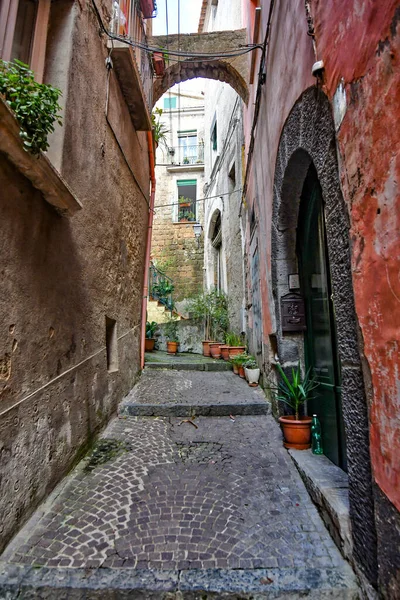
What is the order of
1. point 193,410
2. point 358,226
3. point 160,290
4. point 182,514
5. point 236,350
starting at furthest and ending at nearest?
1. point 160,290
2. point 236,350
3. point 193,410
4. point 182,514
5. point 358,226

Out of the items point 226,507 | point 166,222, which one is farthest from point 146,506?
point 166,222

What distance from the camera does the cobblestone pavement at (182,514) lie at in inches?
65.0

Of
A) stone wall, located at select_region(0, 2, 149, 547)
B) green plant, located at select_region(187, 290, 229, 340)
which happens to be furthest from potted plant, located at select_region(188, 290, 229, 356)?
stone wall, located at select_region(0, 2, 149, 547)

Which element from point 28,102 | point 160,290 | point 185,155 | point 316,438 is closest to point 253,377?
point 316,438

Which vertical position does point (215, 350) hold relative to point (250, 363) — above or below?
above

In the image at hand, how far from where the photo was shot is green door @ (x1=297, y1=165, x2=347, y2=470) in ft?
8.18

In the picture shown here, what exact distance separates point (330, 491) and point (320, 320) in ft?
4.53

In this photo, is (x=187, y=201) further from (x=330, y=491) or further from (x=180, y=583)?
(x=180, y=583)

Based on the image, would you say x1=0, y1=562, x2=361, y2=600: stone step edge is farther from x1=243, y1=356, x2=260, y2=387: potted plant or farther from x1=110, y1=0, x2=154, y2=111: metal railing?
x1=110, y1=0, x2=154, y2=111: metal railing

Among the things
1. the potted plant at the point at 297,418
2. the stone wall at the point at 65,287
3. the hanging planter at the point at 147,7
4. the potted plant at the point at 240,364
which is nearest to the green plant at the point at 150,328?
the potted plant at the point at 240,364

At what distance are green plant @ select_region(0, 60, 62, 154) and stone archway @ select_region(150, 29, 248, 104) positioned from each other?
227 inches

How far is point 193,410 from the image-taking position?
3.78 metres

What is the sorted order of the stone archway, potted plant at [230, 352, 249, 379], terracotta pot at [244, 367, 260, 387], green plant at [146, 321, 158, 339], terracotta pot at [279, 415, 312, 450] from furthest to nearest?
green plant at [146, 321, 158, 339], the stone archway, potted plant at [230, 352, 249, 379], terracotta pot at [244, 367, 260, 387], terracotta pot at [279, 415, 312, 450]

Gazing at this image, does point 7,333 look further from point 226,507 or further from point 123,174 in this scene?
point 123,174
